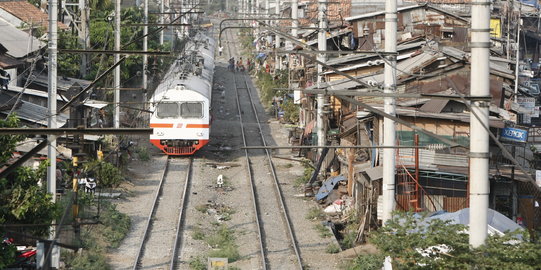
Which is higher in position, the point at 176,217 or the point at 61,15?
the point at 61,15

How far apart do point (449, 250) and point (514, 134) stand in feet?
27.8

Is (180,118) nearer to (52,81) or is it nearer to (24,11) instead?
(52,81)

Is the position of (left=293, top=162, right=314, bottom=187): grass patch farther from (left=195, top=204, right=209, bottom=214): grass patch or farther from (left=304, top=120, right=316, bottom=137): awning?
(left=195, top=204, right=209, bottom=214): grass patch

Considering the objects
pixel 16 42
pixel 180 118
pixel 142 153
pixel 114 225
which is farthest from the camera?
pixel 16 42

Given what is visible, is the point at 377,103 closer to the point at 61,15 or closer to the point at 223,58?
the point at 61,15

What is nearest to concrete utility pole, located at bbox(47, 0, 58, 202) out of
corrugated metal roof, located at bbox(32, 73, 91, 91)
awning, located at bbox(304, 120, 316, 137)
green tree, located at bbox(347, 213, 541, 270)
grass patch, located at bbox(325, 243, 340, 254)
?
grass patch, located at bbox(325, 243, 340, 254)

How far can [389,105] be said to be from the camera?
1432 cm

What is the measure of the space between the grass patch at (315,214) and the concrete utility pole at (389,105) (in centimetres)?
571

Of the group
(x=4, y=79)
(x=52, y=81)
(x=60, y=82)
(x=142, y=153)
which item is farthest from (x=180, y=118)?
(x=52, y=81)

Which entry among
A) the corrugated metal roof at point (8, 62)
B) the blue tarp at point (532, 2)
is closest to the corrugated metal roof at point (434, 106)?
the corrugated metal roof at point (8, 62)

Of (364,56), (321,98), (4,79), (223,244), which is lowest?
(223,244)

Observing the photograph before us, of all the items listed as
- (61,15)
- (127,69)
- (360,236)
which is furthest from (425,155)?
(61,15)

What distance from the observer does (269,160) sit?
2836 centimetres

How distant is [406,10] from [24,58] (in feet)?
42.9
